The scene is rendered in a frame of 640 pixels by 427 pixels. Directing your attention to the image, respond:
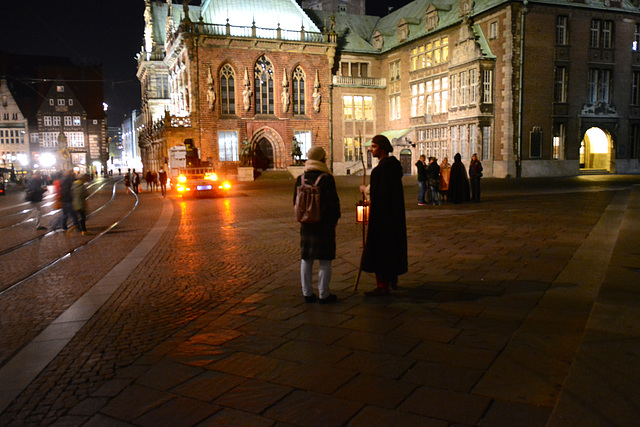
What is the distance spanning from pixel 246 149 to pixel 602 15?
27.7 m

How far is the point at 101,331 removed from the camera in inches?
207

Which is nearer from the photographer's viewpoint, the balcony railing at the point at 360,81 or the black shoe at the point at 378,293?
the black shoe at the point at 378,293

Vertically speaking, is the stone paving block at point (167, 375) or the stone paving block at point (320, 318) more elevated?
the stone paving block at point (320, 318)

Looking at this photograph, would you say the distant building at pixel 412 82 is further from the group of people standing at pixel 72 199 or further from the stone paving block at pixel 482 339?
the stone paving block at pixel 482 339

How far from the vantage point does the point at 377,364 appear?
4105mm

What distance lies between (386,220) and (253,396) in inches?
115

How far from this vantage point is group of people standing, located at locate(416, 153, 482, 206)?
17359 mm

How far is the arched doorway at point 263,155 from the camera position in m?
45.1

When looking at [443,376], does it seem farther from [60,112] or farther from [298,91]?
[60,112]

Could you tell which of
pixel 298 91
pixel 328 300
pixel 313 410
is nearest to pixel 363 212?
pixel 328 300

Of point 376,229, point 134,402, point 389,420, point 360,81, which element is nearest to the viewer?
point 389,420

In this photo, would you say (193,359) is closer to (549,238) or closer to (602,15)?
(549,238)

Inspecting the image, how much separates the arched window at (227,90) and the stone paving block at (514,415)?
42.1 meters

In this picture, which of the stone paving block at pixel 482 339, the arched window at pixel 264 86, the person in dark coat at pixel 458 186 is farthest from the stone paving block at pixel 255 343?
the arched window at pixel 264 86
